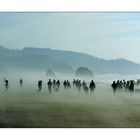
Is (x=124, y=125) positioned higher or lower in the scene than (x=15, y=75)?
lower

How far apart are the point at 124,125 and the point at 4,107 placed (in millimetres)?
803

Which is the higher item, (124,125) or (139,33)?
(139,33)

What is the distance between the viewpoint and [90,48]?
16.3ft

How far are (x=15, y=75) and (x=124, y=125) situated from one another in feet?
2.60

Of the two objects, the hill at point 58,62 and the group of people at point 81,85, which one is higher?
the hill at point 58,62

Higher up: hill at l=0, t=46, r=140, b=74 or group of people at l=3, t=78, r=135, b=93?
hill at l=0, t=46, r=140, b=74

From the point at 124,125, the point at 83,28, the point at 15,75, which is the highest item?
the point at 83,28

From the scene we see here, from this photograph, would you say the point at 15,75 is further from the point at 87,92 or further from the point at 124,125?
the point at 124,125

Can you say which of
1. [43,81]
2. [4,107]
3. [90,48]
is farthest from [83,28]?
[4,107]

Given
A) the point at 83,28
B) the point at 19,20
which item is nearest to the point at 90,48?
the point at 83,28

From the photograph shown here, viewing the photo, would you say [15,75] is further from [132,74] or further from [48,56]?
[132,74]

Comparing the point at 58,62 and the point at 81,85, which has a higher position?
the point at 58,62
